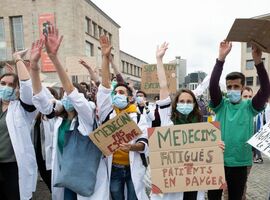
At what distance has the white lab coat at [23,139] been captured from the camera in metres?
2.80

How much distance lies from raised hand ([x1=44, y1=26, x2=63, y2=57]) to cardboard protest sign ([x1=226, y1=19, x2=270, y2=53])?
1.65 m

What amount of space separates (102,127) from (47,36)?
1.00 m

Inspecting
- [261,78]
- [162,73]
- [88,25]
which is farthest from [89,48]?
[261,78]

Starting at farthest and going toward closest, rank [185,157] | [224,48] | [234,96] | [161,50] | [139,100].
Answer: [139,100] → [161,50] → [234,96] → [224,48] → [185,157]

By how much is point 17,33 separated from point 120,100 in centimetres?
2924

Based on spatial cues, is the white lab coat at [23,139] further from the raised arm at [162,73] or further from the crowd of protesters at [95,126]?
the raised arm at [162,73]

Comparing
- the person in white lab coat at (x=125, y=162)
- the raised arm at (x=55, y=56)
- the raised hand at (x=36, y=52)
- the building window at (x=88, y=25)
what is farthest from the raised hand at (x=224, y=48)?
the building window at (x=88, y=25)

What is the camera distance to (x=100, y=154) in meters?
2.93

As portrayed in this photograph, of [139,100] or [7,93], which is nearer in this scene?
[7,93]

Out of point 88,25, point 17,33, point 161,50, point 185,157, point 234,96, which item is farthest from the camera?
point 88,25

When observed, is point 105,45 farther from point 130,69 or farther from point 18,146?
point 130,69

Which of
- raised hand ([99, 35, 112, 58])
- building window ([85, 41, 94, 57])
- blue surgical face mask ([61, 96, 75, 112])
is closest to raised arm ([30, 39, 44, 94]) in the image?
blue surgical face mask ([61, 96, 75, 112])

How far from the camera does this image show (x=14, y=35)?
1145 inches

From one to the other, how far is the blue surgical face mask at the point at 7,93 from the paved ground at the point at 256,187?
2313mm
